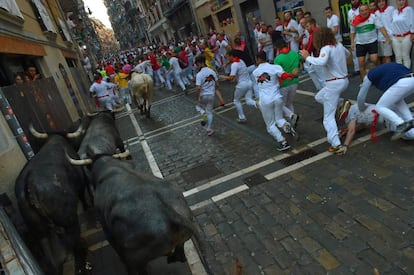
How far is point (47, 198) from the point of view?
4.18m

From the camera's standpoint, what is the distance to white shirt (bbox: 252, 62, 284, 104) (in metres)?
6.33

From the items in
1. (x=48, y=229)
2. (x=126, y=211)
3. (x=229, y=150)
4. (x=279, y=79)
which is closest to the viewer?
(x=126, y=211)

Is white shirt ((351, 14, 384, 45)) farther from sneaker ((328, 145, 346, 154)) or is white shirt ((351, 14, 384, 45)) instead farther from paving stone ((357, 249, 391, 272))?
paving stone ((357, 249, 391, 272))

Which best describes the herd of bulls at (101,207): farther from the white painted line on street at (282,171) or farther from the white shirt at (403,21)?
the white shirt at (403,21)

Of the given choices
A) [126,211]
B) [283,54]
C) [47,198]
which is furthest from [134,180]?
[283,54]

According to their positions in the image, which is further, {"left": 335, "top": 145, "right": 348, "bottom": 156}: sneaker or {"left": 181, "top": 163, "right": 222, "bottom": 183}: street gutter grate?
{"left": 181, "top": 163, "right": 222, "bottom": 183}: street gutter grate

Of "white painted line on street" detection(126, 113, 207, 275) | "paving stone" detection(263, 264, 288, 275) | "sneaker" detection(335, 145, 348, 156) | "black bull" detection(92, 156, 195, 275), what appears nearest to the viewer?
"black bull" detection(92, 156, 195, 275)

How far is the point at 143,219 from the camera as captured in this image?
3.17m

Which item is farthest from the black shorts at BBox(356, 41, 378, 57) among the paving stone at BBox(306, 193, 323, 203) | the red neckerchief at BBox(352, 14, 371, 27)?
the paving stone at BBox(306, 193, 323, 203)

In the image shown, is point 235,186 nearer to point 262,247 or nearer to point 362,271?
point 262,247

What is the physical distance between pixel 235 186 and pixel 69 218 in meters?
2.66

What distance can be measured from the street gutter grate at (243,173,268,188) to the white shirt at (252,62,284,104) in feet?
5.11

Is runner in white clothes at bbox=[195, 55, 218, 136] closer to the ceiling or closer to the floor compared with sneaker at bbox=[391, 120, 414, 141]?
closer to the ceiling

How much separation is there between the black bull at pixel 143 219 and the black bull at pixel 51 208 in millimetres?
972
